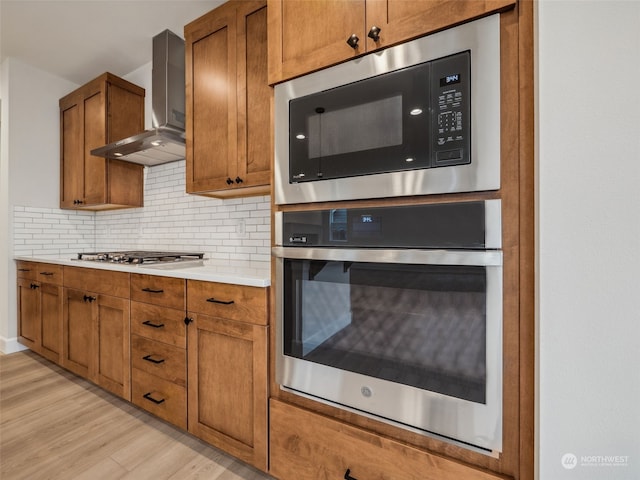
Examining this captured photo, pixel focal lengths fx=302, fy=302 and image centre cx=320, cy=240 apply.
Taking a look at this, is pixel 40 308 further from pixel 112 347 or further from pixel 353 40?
pixel 353 40

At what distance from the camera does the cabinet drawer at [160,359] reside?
1606mm

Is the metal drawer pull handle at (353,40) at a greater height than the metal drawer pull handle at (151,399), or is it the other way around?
the metal drawer pull handle at (353,40)

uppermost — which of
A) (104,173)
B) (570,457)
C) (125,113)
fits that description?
(125,113)

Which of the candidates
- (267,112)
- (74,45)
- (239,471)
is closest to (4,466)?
(239,471)

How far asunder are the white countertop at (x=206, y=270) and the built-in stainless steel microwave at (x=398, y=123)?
1.32 feet

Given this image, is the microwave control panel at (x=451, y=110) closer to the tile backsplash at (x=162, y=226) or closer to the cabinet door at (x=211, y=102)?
the cabinet door at (x=211, y=102)

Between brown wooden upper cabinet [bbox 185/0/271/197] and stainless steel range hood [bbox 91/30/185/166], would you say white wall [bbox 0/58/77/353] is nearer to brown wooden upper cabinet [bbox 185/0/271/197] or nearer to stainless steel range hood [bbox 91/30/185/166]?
stainless steel range hood [bbox 91/30/185/166]

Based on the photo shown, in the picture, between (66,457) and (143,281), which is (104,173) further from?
(66,457)

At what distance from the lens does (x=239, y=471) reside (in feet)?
4.83

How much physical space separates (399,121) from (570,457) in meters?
1.03

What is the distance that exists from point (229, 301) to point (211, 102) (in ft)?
4.12

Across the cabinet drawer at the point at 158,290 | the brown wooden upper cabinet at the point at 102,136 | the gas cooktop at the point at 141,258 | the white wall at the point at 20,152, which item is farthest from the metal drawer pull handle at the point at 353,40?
the white wall at the point at 20,152

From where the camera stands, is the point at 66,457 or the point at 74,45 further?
the point at 74,45

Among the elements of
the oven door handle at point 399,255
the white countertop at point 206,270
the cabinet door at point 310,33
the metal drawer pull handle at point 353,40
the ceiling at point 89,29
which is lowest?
the white countertop at point 206,270
